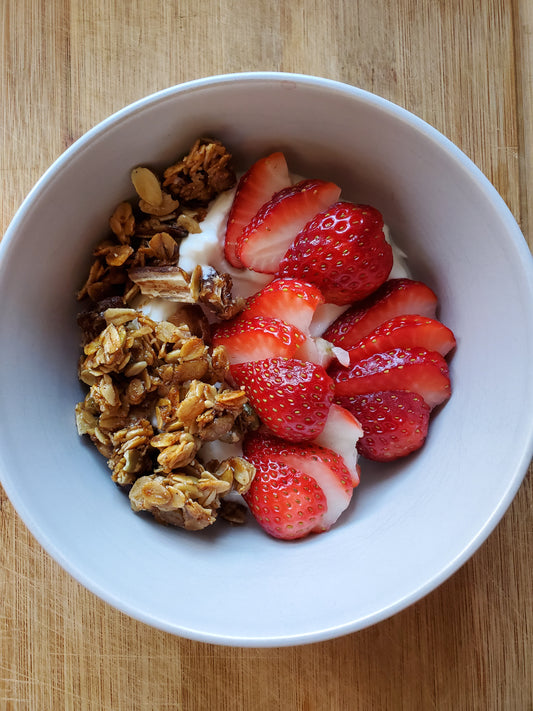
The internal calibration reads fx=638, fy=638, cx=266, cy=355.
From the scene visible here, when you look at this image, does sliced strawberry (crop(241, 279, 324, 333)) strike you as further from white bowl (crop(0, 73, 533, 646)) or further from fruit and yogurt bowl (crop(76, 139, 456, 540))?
white bowl (crop(0, 73, 533, 646))

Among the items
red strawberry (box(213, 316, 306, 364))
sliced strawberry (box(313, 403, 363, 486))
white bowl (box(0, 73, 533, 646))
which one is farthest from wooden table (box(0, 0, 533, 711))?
red strawberry (box(213, 316, 306, 364))

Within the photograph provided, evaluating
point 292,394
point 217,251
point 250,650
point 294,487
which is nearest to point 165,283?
point 217,251

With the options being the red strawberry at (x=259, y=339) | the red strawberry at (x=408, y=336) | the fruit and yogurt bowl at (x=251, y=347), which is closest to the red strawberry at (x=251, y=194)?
the fruit and yogurt bowl at (x=251, y=347)

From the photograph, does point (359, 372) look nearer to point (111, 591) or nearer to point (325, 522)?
point (325, 522)

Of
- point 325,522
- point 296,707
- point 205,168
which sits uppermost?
point 205,168

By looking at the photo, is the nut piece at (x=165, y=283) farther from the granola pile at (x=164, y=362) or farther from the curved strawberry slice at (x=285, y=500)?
the curved strawberry slice at (x=285, y=500)

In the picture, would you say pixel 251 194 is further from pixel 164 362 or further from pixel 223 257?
pixel 164 362

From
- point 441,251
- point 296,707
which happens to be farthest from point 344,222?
point 296,707
